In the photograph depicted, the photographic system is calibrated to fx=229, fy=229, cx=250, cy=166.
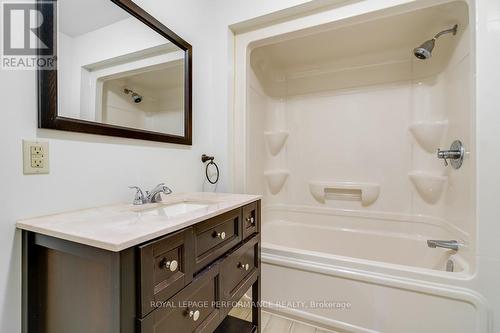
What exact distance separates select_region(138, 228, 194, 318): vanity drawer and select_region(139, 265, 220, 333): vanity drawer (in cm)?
3

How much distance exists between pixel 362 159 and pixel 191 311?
2.09 metres

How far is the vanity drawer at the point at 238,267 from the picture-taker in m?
0.98

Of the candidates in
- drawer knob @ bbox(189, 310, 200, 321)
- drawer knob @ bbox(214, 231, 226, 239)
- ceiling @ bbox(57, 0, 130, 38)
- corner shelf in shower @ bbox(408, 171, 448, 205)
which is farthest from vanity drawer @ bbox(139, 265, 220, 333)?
corner shelf in shower @ bbox(408, 171, 448, 205)

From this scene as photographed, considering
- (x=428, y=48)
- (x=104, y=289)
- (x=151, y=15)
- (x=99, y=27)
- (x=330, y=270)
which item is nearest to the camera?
(x=104, y=289)

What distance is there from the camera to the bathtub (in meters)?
1.18

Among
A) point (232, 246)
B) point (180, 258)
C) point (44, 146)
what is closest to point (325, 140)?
point (232, 246)

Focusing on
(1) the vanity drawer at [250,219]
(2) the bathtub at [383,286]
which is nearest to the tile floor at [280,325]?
(2) the bathtub at [383,286]

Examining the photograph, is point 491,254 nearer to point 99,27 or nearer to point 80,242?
point 80,242

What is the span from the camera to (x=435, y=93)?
2.01 metres

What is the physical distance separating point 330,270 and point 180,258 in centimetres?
104

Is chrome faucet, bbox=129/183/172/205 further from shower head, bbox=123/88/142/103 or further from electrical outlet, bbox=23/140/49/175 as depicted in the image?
shower head, bbox=123/88/142/103

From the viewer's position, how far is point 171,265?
0.71 metres

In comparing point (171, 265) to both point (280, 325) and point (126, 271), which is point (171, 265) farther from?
point (280, 325)

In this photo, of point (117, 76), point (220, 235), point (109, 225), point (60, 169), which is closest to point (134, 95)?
point (117, 76)
